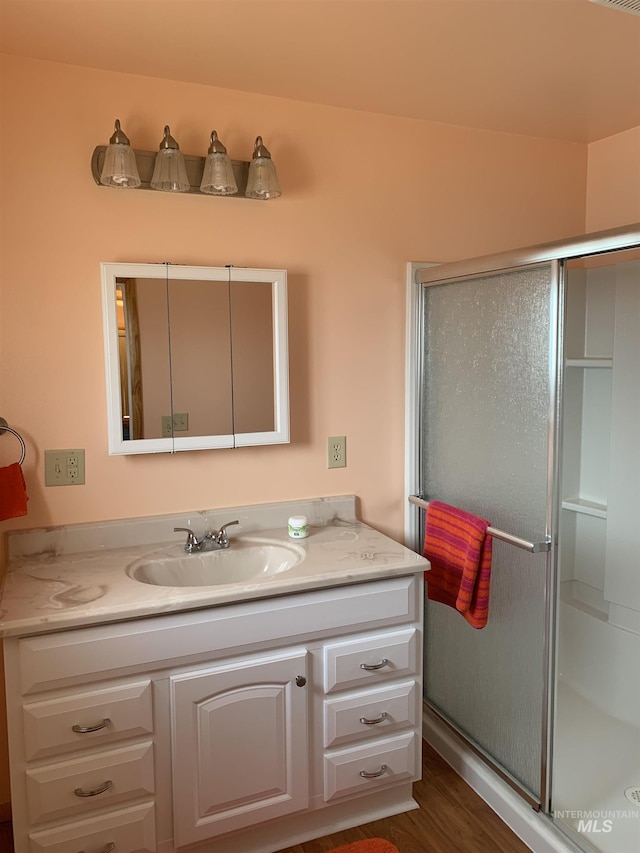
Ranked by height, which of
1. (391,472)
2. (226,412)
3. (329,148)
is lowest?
(391,472)

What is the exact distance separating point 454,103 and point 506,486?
1319 millimetres

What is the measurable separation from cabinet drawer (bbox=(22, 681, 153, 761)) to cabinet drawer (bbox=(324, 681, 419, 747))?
53 centimetres

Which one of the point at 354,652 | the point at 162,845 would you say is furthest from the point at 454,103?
the point at 162,845

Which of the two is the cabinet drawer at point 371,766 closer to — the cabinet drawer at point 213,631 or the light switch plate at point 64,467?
the cabinet drawer at point 213,631

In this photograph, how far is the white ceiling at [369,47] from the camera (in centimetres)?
163

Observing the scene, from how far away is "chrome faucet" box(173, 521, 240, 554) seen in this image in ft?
Answer: 6.74

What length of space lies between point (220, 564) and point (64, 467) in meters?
0.57

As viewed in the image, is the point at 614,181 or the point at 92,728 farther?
the point at 614,181

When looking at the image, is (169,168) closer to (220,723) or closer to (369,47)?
(369,47)

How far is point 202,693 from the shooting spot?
5.66 ft

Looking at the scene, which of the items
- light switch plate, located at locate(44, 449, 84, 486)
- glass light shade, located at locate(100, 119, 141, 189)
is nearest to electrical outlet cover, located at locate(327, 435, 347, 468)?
light switch plate, located at locate(44, 449, 84, 486)

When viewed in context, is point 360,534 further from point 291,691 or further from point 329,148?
point 329,148

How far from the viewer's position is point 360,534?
88.0 inches

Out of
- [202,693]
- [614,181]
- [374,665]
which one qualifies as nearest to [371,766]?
[374,665]
